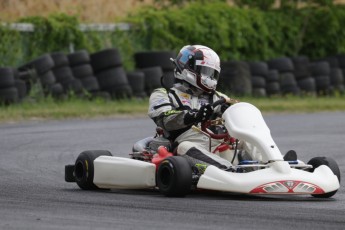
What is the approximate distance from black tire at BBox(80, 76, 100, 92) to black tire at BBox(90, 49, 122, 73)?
0.22 m

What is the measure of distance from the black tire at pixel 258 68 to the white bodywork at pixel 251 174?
13765 millimetres

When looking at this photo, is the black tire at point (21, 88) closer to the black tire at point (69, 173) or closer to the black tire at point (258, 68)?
the black tire at point (258, 68)

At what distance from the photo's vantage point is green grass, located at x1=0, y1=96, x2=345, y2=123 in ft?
57.6

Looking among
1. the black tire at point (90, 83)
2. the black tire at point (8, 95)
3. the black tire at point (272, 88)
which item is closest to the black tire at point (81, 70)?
the black tire at point (90, 83)

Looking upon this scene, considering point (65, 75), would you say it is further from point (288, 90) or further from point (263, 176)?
point (263, 176)

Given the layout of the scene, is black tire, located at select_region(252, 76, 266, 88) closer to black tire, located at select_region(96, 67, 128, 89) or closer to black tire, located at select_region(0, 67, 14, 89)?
black tire, located at select_region(96, 67, 128, 89)

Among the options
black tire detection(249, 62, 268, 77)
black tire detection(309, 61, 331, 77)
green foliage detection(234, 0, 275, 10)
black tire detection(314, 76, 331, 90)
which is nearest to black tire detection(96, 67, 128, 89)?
black tire detection(249, 62, 268, 77)

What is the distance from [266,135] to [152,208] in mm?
1298

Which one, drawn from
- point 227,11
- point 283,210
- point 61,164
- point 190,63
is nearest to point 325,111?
point 227,11

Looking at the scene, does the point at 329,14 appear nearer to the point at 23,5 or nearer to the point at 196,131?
the point at 23,5

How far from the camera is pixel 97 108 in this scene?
18625mm

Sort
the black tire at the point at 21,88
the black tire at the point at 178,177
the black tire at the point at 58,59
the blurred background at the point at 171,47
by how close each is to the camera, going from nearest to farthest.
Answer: the black tire at the point at 178,177 → the black tire at the point at 21,88 → the black tire at the point at 58,59 → the blurred background at the point at 171,47

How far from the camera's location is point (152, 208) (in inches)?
292

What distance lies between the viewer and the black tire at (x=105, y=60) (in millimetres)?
19688
